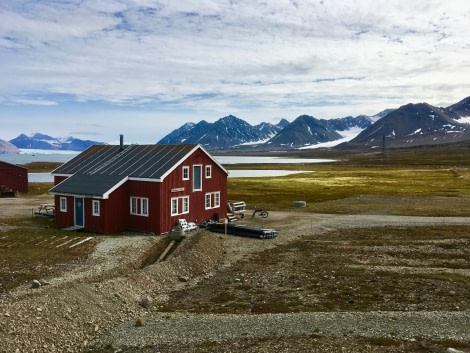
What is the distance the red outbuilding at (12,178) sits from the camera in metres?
82.1

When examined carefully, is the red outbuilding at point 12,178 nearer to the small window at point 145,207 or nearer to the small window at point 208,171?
the small window at point 145,207

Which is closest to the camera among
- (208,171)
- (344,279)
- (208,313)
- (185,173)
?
(208,313)

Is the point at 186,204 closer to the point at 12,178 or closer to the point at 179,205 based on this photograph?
the point at 179,205

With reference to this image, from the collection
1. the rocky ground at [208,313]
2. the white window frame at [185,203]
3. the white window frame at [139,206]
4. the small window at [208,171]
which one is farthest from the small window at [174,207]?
the rocky ground at [208,313]

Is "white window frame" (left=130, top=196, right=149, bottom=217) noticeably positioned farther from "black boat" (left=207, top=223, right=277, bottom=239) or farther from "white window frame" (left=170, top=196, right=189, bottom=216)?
"black boat" (left=207, top=223, right=277, bottom=239)

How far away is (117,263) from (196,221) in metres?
17.3

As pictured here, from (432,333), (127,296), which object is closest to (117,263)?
(127,296)

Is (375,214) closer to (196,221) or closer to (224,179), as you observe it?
(224,179)

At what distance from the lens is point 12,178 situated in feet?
273

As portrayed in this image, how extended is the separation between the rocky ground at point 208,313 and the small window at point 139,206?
416 inches

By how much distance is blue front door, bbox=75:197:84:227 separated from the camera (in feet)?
149

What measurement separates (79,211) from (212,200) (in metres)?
14.9

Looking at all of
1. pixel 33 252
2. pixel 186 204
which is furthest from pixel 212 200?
pixel 33 252

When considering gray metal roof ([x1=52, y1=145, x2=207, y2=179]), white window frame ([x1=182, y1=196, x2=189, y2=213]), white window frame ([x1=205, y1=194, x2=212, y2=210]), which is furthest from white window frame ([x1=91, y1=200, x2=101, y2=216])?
white window frame ([x1=205, y1=194, x2=212, y2=210])
